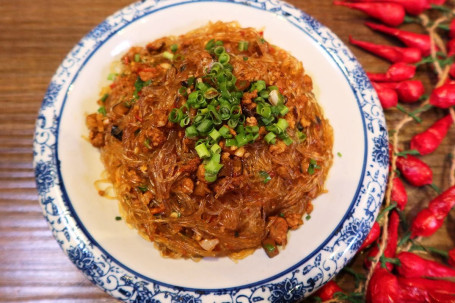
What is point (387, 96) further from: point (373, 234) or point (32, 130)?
point (32, 130)

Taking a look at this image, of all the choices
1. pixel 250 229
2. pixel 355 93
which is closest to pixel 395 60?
pixel 355 93

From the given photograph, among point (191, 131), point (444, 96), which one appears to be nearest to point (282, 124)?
point (191, 131)

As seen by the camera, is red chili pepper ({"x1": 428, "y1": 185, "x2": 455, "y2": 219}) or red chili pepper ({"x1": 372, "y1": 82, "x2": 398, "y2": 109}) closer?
red chili pepper ({"x1": 428, "y1": 185, "x2": 455, "y2": 219})

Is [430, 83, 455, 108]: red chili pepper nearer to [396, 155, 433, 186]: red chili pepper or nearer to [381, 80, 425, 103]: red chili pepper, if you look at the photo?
[381, 80, 425, 103]: red chili pepper

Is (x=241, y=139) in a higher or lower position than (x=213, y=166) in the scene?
higher

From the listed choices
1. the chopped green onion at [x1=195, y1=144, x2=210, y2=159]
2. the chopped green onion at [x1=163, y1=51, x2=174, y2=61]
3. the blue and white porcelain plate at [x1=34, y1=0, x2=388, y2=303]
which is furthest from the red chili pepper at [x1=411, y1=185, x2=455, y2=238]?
the chopped green onion at [x1=163, y1=51, x2=174, y2=61]

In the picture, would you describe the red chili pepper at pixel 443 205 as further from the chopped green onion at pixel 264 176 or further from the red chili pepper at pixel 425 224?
the chopped green onion at pixel 264 176
